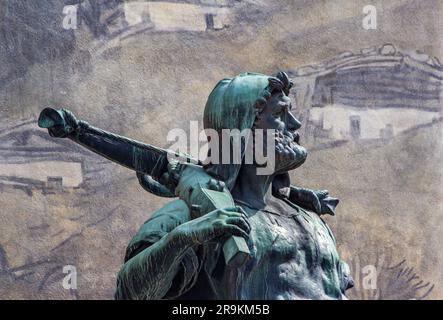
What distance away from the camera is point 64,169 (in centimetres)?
1256

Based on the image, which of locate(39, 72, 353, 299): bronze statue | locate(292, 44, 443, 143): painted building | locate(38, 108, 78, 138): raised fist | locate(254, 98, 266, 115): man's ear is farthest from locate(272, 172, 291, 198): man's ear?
locate(292, 44, 443, 143): painted building

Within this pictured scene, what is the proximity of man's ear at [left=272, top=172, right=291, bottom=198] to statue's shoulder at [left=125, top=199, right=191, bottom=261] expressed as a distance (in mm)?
331

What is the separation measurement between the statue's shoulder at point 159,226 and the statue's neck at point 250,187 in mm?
176

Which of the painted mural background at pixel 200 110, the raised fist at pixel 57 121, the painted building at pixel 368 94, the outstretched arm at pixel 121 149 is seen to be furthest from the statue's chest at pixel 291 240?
the painted building at pixel 368 94

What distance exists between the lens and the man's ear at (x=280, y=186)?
6.02 m

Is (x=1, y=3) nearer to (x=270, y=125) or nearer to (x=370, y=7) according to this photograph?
(x=370, y=7)

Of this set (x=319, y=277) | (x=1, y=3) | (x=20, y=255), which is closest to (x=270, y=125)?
(x=319, y=277)

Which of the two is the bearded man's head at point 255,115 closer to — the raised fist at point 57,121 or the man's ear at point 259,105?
the man's ear at point 259,105

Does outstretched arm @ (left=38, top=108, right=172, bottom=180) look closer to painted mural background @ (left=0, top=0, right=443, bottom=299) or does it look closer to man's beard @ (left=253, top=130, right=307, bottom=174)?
man's beard @ (left=253, top=130, right=307, bottom=174)

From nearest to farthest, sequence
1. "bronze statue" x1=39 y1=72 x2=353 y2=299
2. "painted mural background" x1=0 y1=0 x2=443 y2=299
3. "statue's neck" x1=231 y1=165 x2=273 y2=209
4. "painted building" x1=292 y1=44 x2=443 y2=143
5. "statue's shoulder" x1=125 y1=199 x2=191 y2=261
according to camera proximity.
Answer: "bronze statue" x1=39 y1=72 x2=353 y2=299, "statue's shoulder" x1=125 y1=199 x2=191 y2=261, "statue's neck" x1=231 y1=165 x2=273 y2=209, "painted mural background" x1=0 y1=0 x2=443 y2=299, "painted building" x1=292 y1=44 x2=443 y2=143

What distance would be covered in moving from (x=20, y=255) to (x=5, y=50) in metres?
1.42

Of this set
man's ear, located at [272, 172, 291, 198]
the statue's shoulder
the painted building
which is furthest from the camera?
the painted building

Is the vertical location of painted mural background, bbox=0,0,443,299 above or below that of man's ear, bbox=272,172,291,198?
above

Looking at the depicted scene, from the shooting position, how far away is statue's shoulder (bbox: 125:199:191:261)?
5.80m
